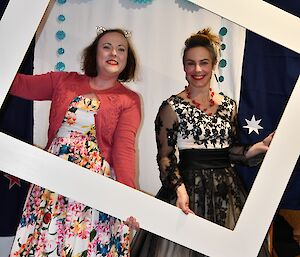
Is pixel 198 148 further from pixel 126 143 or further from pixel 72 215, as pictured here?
pixel 72 215

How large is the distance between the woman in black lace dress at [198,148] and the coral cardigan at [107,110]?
6cm

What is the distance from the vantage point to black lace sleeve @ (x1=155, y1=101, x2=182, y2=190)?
108 centimetres

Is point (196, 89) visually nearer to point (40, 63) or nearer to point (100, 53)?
point (100, 53)

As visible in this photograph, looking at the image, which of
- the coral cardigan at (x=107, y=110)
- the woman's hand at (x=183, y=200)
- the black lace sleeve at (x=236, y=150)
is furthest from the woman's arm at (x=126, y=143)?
the black lace sleeve at (x=236, y=150)

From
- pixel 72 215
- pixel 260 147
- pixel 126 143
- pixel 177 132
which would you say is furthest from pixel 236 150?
pixel 72 215

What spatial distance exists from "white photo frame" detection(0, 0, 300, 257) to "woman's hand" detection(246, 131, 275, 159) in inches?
1.3

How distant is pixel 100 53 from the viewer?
107cm

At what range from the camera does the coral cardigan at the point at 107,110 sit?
3.48 ft

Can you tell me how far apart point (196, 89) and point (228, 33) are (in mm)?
146

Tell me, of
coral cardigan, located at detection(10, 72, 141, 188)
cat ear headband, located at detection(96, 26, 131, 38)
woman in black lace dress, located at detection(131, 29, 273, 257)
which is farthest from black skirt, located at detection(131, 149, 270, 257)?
cat ear headband, located at detection(96, 26, 131, 38)

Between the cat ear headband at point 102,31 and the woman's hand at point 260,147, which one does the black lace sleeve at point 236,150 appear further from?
the cat ear headband at point 102,31

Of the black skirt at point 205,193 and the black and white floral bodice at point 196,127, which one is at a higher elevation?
the black and white floral bodice at point 196,127

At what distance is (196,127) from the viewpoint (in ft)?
3.59

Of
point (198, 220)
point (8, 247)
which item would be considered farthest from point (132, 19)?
point (8, 247)
